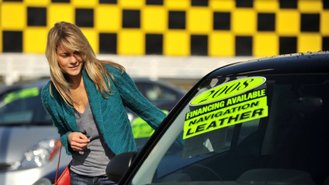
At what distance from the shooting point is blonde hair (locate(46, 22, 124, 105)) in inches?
152

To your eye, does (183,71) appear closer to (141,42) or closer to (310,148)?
(141,42)

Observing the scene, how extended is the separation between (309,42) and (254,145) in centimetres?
778

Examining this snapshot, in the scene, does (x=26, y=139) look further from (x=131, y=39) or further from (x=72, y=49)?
(x=131, y=39)

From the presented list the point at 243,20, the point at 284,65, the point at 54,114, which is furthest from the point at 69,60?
the point at 243,20

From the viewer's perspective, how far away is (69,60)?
12.7 ft

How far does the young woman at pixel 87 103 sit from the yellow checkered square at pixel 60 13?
267 inches

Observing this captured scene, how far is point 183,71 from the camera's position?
11.0m

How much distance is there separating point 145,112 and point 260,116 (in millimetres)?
841

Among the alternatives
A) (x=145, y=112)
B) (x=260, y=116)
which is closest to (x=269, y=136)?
(x=260, y=116)

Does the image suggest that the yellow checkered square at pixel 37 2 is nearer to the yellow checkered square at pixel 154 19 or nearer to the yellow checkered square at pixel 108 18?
the yellow checkered square at pixel 108 18

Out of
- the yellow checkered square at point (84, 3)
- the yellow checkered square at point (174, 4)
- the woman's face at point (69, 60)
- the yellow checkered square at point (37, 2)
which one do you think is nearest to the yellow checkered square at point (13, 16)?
the yellow checkered square at point (37, 2)

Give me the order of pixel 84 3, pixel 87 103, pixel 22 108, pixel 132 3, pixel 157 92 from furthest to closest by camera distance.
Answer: pixel 132 3 → pixel 84 3 → pixel 157 92 → pixel 22 108 → pixel 87 103

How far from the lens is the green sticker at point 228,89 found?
329 cm

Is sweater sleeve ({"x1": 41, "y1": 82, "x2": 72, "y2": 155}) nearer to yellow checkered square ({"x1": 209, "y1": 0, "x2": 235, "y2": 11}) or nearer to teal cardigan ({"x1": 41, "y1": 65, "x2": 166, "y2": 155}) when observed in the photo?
teal cardigan ({"x1": 41, "y1": 65, "x2": 166, "y2": 155})
